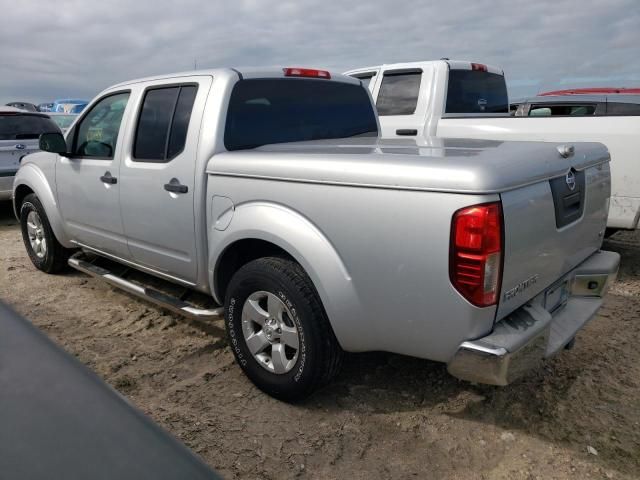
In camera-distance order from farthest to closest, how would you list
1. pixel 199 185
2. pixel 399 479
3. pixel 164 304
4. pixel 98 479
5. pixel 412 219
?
pixel 164 304 < pixel 199 185 < pixel 399 479 < pixel 412 219 < pixel 98 479

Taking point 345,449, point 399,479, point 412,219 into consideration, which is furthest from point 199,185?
point 399,479

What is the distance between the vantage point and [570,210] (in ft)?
8.42

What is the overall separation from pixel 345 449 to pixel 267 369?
626mm

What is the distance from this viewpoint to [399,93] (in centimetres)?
636

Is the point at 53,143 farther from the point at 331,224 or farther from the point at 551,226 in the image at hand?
the point at 551,226

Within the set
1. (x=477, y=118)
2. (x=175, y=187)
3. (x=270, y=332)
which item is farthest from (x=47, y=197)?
(x=477, y=118)

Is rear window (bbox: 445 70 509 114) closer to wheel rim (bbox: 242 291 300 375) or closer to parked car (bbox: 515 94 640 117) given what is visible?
parked car (bbox: 515 94 640 117)

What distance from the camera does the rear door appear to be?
3.20 metres

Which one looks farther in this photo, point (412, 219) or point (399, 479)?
point (399, 479)

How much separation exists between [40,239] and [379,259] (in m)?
4.14

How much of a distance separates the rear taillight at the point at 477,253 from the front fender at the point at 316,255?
1.69 ft

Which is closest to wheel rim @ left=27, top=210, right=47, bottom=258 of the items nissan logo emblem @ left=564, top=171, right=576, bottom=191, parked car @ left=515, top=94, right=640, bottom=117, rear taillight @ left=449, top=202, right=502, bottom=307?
rear taillight @ left=449, top=202, right=502, bottom=307

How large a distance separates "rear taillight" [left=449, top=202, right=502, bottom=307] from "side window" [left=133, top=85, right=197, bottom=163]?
1.93m

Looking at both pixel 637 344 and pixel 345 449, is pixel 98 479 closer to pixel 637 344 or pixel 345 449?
pixel 345 449
